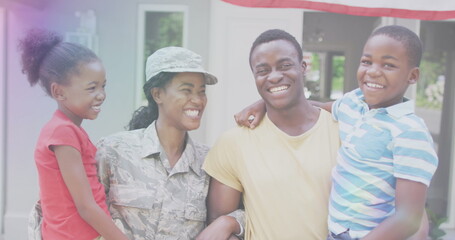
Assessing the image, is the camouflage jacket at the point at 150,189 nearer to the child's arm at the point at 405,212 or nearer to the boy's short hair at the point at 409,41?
the child's arm at the point at 405,212

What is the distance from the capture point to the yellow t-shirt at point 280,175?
196cm

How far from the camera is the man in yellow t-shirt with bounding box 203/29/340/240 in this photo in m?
1.96

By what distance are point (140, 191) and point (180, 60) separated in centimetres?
56

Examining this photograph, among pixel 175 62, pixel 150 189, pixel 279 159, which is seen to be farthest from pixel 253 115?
pixel 150 189

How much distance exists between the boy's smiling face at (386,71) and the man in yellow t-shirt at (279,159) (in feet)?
1.02

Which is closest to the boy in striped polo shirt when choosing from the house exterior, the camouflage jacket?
the camouflage jacket

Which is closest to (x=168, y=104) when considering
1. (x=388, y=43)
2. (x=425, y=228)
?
(x=388, y=43)

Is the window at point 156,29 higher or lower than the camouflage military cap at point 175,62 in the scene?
higher

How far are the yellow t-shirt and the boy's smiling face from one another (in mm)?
310

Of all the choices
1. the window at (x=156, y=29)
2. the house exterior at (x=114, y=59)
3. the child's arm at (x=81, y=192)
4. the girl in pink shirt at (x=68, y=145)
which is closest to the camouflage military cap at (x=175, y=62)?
the girl in pink shirt at (x=68, y=145)

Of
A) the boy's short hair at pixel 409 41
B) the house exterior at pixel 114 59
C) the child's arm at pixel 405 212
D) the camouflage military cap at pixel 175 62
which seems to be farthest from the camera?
the house exterior at pixel 114 59

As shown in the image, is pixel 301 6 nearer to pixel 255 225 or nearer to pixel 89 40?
pixel 255 225

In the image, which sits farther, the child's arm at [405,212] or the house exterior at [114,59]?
the house exterior at [114,59]

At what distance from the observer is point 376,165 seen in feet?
5.64
